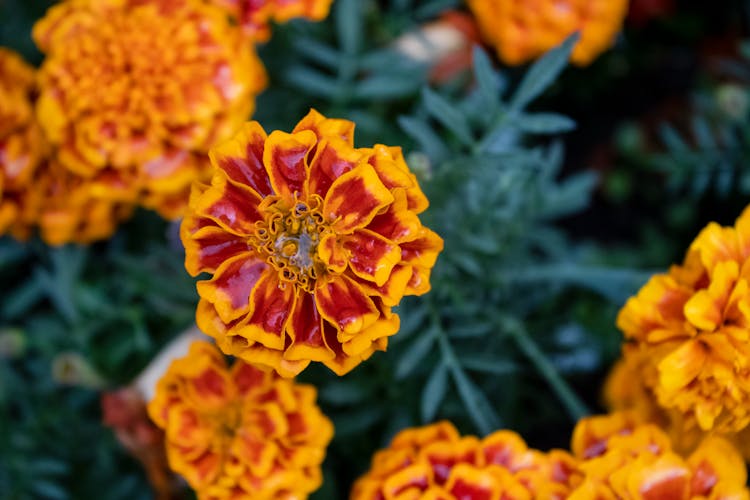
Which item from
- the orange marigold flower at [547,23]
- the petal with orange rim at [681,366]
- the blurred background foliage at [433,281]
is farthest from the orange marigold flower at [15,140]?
the petal with orange rim at [681,366]

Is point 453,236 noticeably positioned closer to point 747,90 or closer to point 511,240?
point 511,240

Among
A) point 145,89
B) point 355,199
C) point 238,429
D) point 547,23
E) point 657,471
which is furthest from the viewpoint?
point 547,23

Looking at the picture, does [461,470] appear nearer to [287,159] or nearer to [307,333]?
[307,333]

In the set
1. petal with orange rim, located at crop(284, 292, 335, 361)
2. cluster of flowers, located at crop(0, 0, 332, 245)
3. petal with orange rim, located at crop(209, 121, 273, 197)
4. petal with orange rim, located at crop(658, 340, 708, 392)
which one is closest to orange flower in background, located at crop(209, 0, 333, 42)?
cluster of flowers, located at crop(0, 0, 332, 245)

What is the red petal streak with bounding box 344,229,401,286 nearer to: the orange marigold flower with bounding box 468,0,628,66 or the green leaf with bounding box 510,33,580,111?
the green leaf with bounding box 510,33,580,111

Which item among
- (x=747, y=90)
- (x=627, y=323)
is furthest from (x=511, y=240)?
(x=747, y=90)

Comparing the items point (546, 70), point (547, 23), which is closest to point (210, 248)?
point (546, 70)
